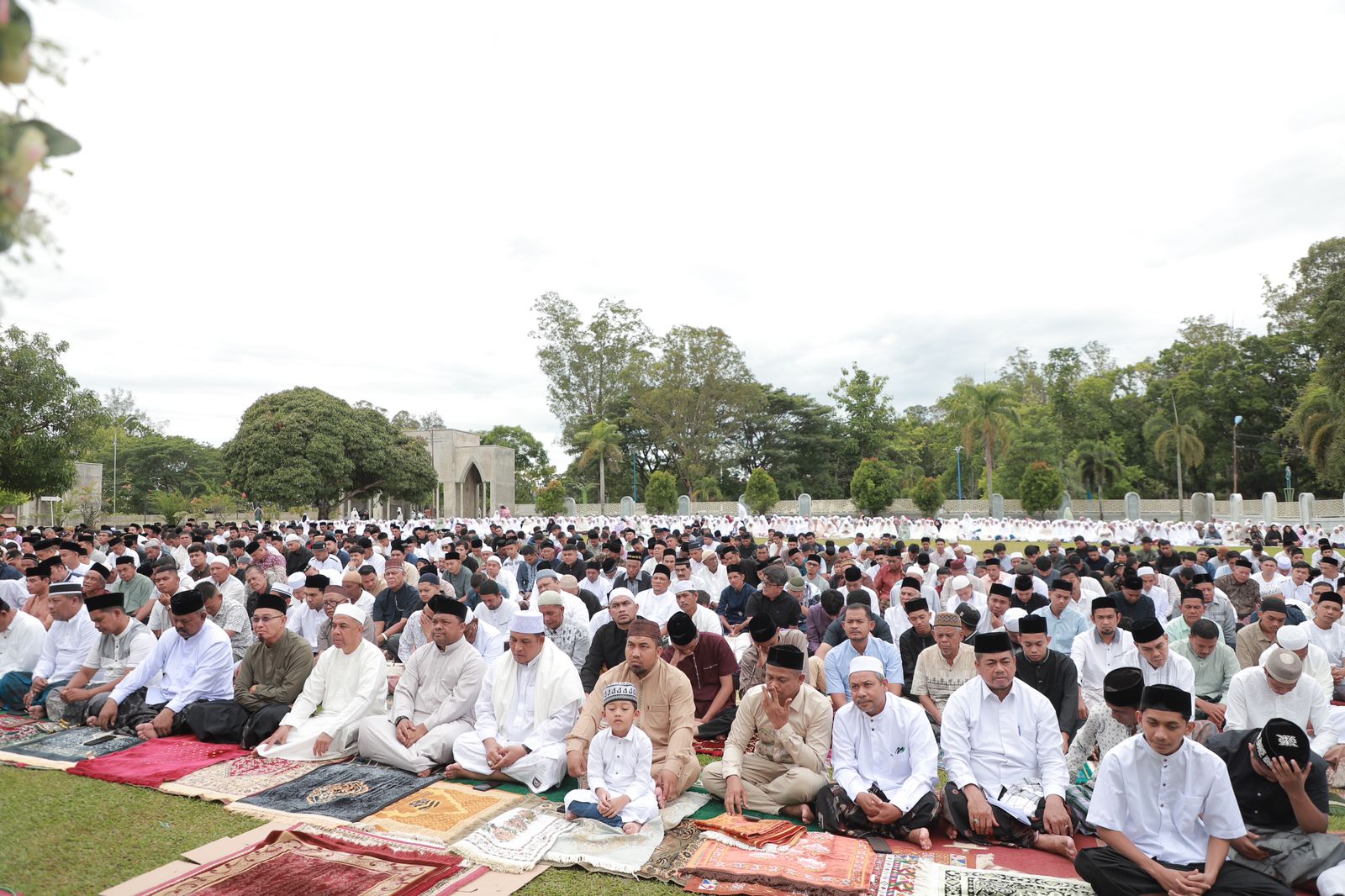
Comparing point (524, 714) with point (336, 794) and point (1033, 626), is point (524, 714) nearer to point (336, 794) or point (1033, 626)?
point (336, 794)

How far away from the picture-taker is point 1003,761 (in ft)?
14.1

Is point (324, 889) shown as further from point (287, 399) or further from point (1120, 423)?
point (1120, 423)

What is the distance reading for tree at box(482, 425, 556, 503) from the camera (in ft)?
177

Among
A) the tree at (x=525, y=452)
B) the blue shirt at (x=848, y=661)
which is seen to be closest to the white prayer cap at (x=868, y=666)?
the blue shirt at (x=848, y=661)

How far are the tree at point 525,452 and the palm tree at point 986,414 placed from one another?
1081 inches

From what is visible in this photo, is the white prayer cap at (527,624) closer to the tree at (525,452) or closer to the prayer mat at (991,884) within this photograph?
the prayer mat at (991,884)

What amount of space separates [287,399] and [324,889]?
27.4m

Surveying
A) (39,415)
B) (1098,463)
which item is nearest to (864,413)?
(1098,463)

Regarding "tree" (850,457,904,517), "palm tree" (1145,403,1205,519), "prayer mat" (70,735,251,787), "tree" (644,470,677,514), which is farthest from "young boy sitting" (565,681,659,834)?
"palm tree" (1145,403,1205,519)

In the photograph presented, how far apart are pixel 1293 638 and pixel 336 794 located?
18.8 ft

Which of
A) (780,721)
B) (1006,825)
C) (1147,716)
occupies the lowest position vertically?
(1006,825)

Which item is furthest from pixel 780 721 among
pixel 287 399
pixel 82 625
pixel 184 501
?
pixel 184 501

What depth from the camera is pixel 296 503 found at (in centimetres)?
2662

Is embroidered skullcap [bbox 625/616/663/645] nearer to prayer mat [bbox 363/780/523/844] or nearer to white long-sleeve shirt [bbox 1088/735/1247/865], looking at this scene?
prayer mat [bbox 363/780/523/844]
